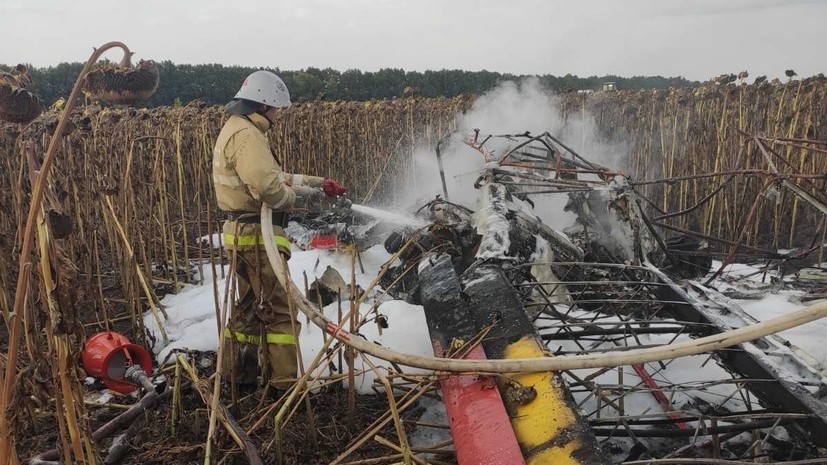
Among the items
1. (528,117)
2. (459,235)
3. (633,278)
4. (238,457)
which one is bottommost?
(238,457)

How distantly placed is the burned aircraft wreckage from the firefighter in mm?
888

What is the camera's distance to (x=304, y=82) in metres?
26.5

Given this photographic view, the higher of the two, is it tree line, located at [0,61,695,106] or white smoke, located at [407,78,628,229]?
tree line, located at [0,61,695,106]

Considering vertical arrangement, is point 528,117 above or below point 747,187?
above

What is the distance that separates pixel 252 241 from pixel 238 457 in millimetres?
1310

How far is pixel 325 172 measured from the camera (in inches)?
400

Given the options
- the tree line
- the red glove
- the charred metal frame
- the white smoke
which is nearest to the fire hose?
the charred metal frame

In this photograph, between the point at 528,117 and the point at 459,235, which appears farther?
the point at 528,117

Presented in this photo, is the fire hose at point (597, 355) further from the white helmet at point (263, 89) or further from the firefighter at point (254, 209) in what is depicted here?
the white helmet at point (263, 89)

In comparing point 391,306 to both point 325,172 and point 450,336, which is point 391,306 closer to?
point 450,336

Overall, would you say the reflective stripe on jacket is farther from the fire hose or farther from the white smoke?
the white smoke

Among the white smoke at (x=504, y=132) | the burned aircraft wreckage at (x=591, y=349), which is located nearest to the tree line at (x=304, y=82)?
the white smoke at (x=504, y=132)

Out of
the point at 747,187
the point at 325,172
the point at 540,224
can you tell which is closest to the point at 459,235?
the point at 540,224

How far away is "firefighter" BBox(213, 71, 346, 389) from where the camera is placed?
3.22 metres
